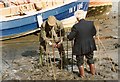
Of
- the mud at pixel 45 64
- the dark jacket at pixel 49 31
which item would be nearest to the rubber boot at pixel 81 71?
the mud at pixel 45 64

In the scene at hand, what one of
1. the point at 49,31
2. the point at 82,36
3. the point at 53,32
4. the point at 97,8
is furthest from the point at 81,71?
the point at 97,8

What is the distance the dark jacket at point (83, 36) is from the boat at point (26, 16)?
7313 millimetres

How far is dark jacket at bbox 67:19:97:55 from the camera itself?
361 inches

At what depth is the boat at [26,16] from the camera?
1628 cm

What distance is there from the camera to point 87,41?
932 centimetres

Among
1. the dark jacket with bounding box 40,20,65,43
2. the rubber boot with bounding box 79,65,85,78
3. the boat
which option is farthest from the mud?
the boat

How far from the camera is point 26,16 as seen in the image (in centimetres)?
1639

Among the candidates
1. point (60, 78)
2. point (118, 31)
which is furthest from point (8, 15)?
point (60, 78)

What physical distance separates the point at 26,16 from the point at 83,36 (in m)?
7.55

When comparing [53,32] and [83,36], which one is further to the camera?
[53,32]

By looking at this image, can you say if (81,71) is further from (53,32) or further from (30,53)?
(30,53)

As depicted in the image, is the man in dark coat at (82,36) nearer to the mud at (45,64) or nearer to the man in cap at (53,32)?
the mud at (45,64)

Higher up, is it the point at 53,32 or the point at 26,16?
the point at 53,32

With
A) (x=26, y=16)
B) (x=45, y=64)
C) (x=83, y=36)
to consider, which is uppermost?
(x=83, y=36)
